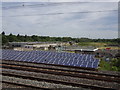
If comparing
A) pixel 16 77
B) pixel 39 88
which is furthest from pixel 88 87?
pixel 16 77

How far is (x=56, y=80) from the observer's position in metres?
6.77

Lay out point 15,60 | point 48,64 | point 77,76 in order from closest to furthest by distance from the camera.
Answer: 1. point 77,76
2. point 48,64
3. point 15,60

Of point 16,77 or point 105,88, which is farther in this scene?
point 16,77

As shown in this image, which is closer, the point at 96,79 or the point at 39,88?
the point at 39,88

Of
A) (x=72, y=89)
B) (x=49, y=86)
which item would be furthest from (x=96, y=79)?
(x=49, y=86)

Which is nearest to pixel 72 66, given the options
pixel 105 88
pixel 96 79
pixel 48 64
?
pixel 48 64

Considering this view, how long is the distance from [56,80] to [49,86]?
709 millimetres

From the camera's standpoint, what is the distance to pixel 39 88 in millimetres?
5863

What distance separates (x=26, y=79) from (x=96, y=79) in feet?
11.0

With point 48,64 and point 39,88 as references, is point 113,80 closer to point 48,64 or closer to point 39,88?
point 39,88

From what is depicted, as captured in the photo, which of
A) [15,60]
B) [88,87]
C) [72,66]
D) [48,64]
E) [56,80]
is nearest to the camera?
[88,87]

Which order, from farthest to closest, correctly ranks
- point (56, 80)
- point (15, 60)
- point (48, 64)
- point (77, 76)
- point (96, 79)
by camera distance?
point (15, 60)
point (48, 64)
point (77, 76)
point (96, 79)
point (56, 80)

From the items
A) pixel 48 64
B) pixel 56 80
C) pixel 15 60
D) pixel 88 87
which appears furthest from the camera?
pixel 15 60

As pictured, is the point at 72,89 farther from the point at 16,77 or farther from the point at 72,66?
the point at 72,66
